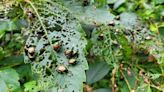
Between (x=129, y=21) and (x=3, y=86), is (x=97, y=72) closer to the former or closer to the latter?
(x=129, y=21)

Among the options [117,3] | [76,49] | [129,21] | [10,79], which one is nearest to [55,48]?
[76,49]

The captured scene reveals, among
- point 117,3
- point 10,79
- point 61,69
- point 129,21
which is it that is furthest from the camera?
point 117,3

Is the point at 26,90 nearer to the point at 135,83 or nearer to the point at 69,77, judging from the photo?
the point at 69,77

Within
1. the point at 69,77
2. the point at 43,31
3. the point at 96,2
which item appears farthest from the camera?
the point at 96,2

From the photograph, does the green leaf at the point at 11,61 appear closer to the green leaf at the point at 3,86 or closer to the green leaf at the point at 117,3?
the green leaf at the point at 3,86

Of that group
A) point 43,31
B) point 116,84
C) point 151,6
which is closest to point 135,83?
point 116,84

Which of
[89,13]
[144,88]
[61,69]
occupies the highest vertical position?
[89,13]

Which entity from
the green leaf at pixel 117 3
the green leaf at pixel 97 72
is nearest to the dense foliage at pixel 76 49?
the green leaf at pixel 97 72

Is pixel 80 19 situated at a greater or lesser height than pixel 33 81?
greater
